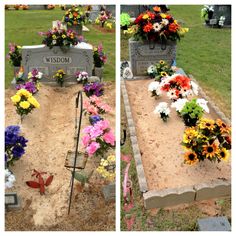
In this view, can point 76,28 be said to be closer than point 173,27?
No

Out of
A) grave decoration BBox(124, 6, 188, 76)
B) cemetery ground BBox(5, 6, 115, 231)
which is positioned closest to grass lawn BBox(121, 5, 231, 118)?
grave decoration BBox(124, 6, 188, 76)

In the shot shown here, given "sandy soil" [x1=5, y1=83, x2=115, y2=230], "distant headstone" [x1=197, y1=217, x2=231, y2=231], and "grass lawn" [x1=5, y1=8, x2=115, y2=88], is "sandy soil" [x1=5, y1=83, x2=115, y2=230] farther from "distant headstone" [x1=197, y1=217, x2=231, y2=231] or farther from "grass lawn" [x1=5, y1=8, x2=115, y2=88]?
"grass lawn" [x1=5, y1=8, x2=115, y2=88]

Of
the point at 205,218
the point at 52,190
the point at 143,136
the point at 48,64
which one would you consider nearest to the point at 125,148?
the point at 143,136

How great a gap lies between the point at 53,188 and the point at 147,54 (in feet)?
16.2

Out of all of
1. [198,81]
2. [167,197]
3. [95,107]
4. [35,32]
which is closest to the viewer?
[167,197]

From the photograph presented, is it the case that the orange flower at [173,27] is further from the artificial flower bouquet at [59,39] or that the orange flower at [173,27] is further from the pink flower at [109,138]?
the pink flower at [109,138]

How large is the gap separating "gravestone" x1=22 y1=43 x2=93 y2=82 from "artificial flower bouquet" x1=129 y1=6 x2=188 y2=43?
128cm

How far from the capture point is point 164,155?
5.30 meters

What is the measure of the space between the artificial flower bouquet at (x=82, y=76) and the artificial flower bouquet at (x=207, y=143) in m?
4.07

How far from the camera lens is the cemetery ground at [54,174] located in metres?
4.16

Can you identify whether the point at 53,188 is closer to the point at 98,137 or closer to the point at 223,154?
the point at 98,137

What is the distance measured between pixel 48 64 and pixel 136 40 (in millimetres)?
2188

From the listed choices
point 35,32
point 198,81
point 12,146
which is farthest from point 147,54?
point 35,32

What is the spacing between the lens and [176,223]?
13.5 feet
